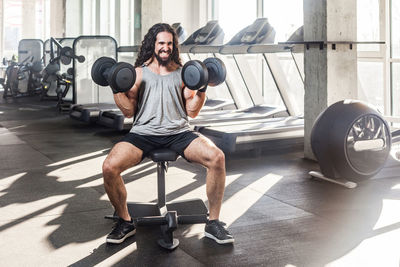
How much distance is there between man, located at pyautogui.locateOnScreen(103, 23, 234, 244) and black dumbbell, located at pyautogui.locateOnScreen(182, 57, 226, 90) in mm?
115

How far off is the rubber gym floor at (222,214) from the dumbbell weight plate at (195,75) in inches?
30.6

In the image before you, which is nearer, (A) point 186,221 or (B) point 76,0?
(A) point 186,221

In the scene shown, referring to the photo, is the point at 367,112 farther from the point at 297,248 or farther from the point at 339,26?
the point at 297,248

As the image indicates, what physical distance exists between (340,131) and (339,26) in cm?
124

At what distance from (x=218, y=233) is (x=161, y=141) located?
1.77 ft

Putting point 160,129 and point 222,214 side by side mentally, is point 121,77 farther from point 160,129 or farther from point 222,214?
point 222,214

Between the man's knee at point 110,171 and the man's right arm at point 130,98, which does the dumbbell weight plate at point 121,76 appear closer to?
the man's right arm at point 130,98

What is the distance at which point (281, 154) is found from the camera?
4.98 meters

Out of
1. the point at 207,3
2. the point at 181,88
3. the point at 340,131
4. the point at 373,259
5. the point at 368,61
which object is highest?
the point at 207,3

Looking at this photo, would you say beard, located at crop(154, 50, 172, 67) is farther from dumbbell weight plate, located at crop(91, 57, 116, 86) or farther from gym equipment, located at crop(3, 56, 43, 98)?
gym equipment, located at crop(3, 56, 43, 98)

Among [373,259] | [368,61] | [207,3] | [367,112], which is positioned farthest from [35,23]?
[373,259]

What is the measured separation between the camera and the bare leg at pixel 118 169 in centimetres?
246

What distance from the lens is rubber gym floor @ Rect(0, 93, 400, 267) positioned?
91.9 inches

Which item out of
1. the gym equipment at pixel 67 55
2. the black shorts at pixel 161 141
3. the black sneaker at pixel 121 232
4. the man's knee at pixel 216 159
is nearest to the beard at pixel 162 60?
the black shorts at pixel 161 141
